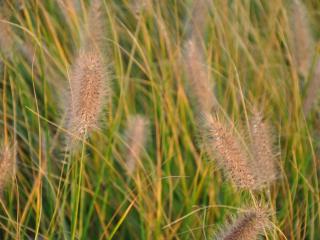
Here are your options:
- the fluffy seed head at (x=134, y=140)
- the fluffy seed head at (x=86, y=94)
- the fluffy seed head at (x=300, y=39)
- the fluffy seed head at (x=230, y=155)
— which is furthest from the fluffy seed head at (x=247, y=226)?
the fluffy seed head at (x=300, y=39)

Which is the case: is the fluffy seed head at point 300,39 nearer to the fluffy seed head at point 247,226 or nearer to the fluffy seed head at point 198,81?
the fluffy seed head at point 198,81

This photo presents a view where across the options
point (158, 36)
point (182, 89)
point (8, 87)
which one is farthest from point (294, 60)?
point (8, 87)

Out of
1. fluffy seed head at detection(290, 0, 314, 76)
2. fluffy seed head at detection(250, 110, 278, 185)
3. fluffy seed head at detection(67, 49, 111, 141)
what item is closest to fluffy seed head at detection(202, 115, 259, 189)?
fluffy seed head at detection(250, 110, 278, 185)

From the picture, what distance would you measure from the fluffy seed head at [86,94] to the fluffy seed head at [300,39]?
90cm

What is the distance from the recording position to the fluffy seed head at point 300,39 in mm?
2490

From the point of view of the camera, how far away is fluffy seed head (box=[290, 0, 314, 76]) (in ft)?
8.17

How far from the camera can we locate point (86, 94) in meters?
1.83

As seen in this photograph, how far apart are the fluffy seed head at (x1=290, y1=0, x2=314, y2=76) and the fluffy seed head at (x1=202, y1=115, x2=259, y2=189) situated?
73 cm

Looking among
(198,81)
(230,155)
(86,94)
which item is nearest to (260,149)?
(230,155)

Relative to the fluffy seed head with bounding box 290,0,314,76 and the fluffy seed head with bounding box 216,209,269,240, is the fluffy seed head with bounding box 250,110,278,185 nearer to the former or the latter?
the fluffy seed head with bounding box 216,209,269,240

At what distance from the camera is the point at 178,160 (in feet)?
8.13

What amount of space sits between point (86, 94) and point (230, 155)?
413mm

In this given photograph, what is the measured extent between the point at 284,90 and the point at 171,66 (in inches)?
17.9

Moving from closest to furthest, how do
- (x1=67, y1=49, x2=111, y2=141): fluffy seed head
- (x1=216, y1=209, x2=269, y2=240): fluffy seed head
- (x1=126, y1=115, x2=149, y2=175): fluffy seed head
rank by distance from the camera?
(x1=216, y1=209, x2=269, y2=240): fluffy seed head
(x1=67, y1=49, x2=111, y2=141): fluffy seed head
(x1=126, y1=115, x2=149, y2=175): fluffy seed head
